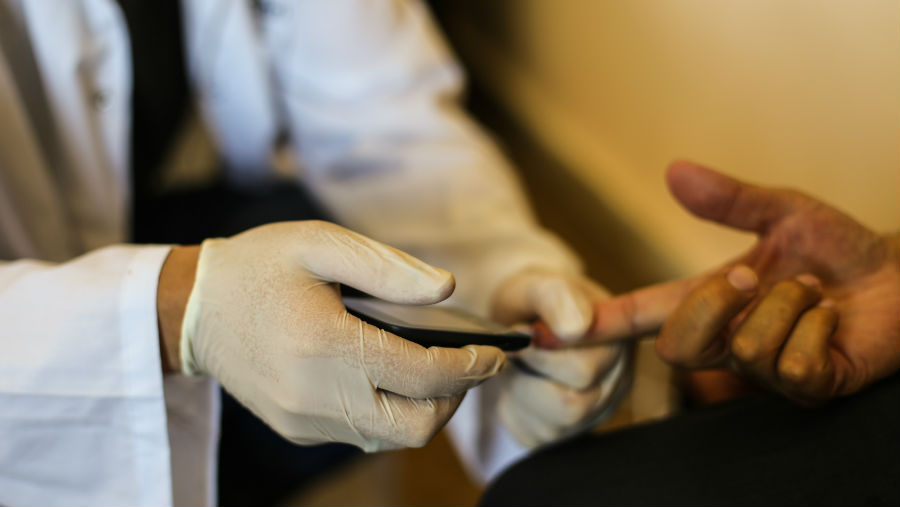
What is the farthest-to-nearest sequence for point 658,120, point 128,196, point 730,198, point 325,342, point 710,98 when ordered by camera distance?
1. point 658,120
2. point 710,98
3. point 128,196
4. point 730,198
5. point 325,342

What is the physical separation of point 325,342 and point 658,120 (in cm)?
85

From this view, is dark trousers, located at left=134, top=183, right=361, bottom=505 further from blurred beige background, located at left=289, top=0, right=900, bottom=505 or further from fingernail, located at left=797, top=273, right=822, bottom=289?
fingernail, located at left=797, top=273, right=822, bottom=289

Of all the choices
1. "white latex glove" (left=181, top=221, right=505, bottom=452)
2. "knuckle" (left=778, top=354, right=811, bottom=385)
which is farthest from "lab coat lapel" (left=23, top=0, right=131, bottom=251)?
"knuckle" (left=778, top=354, right=811, bottom=385)

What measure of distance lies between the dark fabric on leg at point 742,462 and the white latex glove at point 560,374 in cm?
4

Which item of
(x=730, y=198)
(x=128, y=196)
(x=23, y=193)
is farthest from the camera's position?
(x=128, y=196)

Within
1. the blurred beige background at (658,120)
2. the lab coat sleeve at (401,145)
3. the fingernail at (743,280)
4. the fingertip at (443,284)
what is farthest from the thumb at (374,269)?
the blurred beige background at (658,120)

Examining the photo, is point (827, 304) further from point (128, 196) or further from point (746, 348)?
point (128, 196)

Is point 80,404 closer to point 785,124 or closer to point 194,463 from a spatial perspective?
point 194,463

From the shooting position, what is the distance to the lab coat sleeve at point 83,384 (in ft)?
1.59

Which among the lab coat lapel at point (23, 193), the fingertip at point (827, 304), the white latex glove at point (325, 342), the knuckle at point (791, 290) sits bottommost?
the lab coat lapel at point (23, 193)

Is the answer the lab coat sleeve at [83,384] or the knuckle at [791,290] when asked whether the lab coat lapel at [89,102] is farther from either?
the knuckle at [791,290]

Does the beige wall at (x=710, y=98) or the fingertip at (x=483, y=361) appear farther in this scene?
the beige wall at (x=710, y=98)

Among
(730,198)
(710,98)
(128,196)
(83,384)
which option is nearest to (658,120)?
(710,98)

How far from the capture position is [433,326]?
0.48 metres
